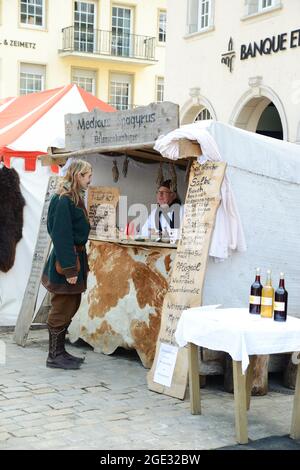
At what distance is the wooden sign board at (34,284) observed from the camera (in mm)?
7250

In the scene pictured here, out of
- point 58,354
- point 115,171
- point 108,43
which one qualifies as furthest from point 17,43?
point 58,354

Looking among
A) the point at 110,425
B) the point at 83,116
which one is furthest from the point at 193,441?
the point at 83,116

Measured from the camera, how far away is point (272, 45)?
13102 millimetres

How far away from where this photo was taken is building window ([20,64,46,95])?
2725cm

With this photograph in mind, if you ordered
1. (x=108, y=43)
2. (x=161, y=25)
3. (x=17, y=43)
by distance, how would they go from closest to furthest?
1. (x=17, y=43)
2. (x=108, y=43)
3. (x=161, y=25)

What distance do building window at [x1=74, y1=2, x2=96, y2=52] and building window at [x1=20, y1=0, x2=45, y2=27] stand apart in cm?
135

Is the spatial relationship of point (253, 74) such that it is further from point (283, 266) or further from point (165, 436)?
point (165, 436)

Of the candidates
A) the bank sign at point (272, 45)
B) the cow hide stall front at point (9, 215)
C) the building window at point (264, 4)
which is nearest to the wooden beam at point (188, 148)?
the cow hide stall front at point (9, 215)

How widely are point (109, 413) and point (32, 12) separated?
24.8m

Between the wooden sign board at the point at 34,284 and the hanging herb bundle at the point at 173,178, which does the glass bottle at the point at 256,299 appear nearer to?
the hanging herb bundle at the point at 173,178

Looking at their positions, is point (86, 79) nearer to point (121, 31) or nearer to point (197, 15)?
point (121, 31)

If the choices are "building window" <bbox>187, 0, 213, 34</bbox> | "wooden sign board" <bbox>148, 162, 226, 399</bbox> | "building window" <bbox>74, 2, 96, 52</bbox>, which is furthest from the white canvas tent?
"building window" <bbox>74, 2, 96, 52</bbox>

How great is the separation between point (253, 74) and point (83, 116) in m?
7.47

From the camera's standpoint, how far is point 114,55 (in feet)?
93.1
